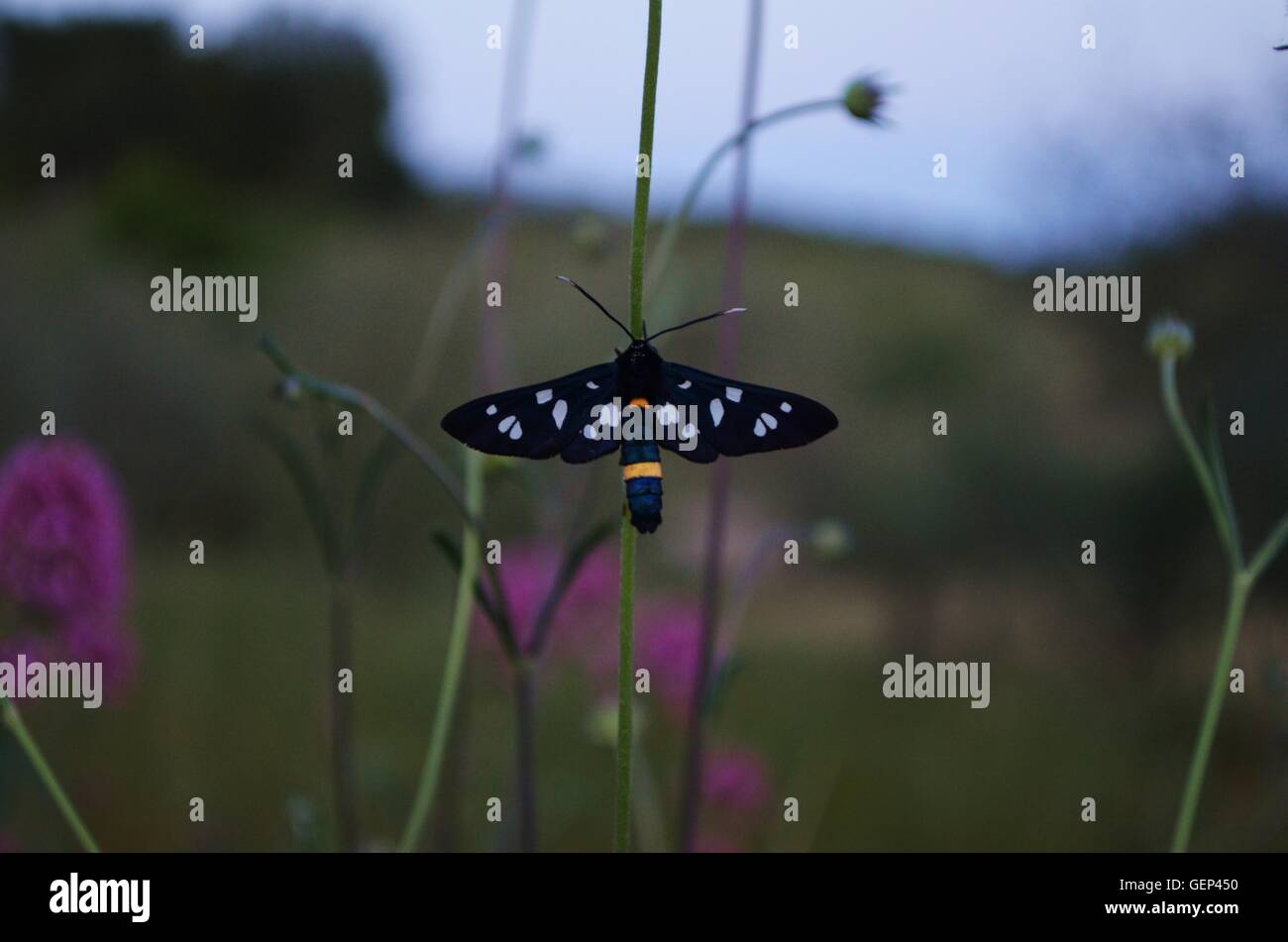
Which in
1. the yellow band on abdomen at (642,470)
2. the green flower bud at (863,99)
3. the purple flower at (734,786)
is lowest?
the purple flower at (734,786)

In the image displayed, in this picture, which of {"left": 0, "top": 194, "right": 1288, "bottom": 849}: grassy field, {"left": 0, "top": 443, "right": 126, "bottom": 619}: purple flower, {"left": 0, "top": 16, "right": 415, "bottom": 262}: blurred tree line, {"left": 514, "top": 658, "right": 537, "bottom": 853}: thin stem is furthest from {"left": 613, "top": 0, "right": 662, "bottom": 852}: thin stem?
{"left": 0, "top": 16, "right": 415, "bottom": 262}: blurred tree line

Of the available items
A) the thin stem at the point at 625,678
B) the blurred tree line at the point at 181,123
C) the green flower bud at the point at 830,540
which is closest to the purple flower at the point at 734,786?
the green flower bud at the point at 830,540

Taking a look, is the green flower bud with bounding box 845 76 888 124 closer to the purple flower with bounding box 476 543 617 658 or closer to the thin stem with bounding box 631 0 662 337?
the thin stem with bounding box 631 0 662 337

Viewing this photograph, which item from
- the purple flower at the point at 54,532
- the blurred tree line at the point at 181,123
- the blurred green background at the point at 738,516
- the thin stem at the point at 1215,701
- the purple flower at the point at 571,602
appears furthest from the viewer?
Result: the blurred tree line at the point at 181,123

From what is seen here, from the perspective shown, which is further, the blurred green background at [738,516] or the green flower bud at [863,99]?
the blurred green background at [738,516]

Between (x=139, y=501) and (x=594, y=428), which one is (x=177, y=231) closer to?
(x=139, y=501)

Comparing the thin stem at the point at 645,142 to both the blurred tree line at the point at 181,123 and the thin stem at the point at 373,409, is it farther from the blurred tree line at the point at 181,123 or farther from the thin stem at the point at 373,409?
the blurred tree line at the point at 181,123

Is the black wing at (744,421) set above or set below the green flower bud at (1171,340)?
below
